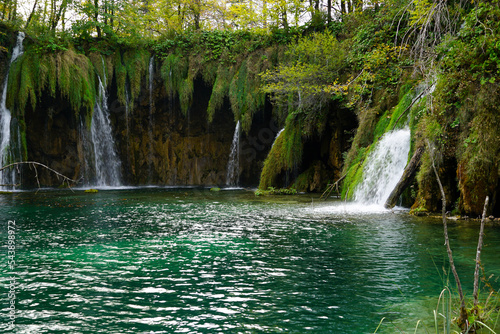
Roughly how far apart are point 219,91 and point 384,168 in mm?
12412

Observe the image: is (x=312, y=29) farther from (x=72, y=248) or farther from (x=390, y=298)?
(x=390, y=298)

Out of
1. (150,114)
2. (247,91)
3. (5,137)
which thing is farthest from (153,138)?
(5,137)

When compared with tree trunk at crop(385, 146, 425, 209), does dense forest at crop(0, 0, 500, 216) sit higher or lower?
higher

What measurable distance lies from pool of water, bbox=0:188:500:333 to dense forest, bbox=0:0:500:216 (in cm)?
404

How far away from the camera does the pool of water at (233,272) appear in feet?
14.3

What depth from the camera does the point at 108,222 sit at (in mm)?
10633

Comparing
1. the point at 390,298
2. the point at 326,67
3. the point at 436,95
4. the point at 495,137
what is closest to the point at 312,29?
the point at 326,67

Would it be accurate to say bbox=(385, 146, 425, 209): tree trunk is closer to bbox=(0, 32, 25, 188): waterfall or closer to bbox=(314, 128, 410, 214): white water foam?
bbox=(314, 128, 410, 214): white water foam

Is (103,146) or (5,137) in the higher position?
(5,137)

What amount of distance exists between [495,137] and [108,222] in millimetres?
9003

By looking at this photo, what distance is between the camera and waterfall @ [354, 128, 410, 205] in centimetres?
1277

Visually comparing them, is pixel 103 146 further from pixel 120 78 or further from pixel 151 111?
pixel 120 78

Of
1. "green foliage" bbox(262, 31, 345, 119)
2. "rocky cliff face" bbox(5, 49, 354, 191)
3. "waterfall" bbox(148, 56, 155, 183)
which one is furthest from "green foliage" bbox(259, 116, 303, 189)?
"waterfall" bbox(148, 56, 155, 183)

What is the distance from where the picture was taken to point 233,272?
6.09 metres
